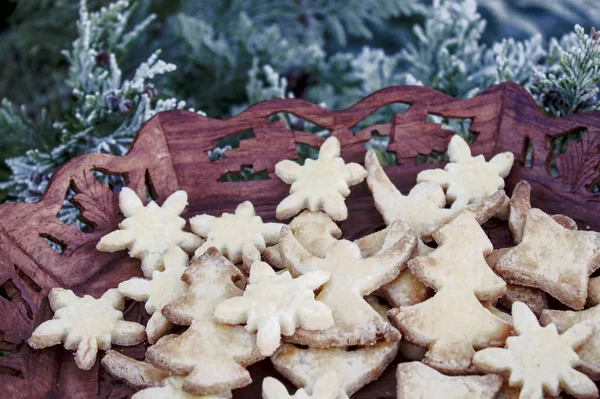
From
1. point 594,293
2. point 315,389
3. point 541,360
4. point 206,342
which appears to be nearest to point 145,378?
point 206,342

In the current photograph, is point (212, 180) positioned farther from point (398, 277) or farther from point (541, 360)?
point (541, 360)

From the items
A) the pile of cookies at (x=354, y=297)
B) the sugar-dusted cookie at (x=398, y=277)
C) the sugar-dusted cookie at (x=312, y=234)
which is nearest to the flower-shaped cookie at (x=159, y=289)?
the pile of cookies at (x=354, y=297)

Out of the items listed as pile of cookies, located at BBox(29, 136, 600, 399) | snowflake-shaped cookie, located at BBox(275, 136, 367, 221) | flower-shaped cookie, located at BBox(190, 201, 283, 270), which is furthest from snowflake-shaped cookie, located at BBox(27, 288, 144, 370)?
snowflake-shaped cookie, located at BBox(275, 136, 367, 221)

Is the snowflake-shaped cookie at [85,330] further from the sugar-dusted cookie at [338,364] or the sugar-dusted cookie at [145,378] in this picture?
the sugar-dusted cookie at [338,364]

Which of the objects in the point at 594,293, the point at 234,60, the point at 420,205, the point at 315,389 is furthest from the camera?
the point at 234,60

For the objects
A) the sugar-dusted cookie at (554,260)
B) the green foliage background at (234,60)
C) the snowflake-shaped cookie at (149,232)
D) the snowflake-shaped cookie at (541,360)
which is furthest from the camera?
the green foliage background at (234,60)

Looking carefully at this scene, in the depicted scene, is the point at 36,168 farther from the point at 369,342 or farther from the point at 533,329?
the point at 533,329

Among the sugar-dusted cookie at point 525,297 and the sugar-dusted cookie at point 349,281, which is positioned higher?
the sugar-dusted cookie at point 349,281
